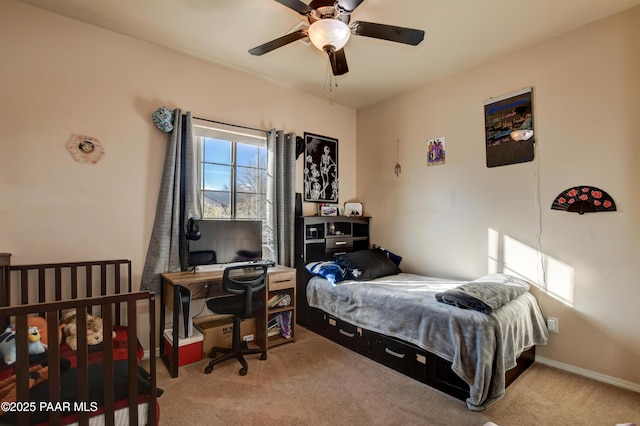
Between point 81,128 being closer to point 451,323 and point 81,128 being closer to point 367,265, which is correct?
point 367,265

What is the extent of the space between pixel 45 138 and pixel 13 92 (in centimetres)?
37

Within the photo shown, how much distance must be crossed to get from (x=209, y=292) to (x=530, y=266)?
303 cm

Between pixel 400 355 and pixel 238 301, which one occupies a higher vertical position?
pixel 238 301

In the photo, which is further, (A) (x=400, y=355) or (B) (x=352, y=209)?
(B) (x=352, y=209)

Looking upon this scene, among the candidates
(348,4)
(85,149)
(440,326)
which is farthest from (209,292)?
(348,4)

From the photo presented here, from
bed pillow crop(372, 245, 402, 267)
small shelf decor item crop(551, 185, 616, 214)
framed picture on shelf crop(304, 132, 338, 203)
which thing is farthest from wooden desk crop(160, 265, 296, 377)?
small shelf decor item crop(551, 185, 616, 214)

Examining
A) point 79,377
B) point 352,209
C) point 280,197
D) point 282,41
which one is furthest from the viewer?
point 352,209

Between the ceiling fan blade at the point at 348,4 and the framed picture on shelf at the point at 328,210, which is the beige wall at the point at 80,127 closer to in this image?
the framed picture on shelf at the point at 328,210

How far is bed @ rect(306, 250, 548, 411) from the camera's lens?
2.03 metres

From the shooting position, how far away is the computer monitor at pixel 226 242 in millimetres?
2854

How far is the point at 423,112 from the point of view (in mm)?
3652

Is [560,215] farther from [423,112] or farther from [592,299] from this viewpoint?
[423,112]

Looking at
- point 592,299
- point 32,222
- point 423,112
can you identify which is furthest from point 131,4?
point 592,299

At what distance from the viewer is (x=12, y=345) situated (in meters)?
1.64
